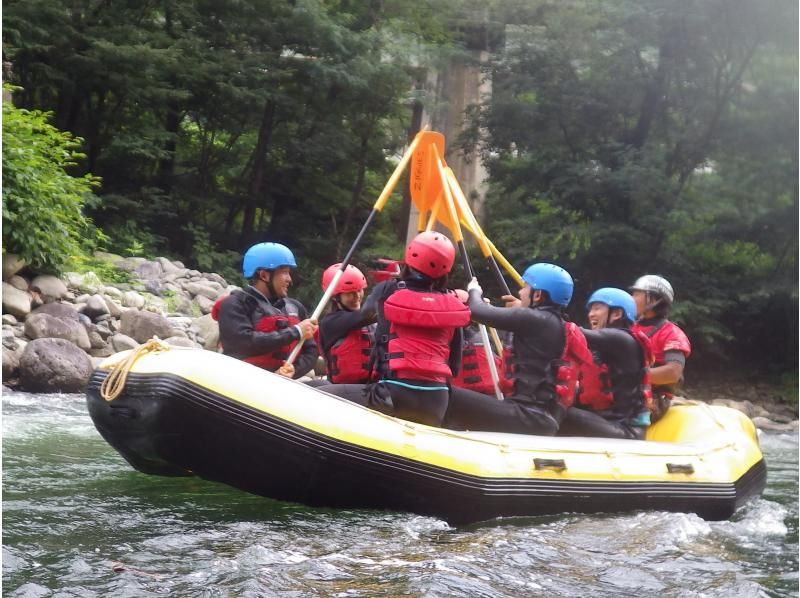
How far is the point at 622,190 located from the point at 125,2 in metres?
8.08

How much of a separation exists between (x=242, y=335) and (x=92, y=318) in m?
6.46

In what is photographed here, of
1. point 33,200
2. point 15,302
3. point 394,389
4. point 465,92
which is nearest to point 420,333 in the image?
point 394,389

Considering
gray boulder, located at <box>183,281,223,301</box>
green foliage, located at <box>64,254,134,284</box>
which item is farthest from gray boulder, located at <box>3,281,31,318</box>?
gray boulder, located at <box>183,281,223,301</box>

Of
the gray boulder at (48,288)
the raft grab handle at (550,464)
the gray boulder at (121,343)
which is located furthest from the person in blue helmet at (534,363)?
the gray boulder at (48,288)

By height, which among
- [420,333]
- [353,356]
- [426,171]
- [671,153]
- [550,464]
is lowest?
[550,464]

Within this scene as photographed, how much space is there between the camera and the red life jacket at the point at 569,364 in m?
5.53

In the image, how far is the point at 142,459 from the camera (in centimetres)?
494

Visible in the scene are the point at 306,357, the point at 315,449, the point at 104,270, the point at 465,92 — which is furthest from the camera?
the point at 465,92

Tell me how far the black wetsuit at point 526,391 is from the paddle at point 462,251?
15cm

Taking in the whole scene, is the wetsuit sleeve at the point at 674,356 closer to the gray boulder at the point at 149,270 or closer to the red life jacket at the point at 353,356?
the red life jacket at the point at 353,356

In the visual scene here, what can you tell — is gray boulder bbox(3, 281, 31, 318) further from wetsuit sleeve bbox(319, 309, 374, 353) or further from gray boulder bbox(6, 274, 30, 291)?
wetsuit sleeve bbox(319, 309, 374, 353)

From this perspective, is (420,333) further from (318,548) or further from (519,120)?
(519,120)

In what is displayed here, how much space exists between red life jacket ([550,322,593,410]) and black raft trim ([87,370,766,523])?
0.68 m

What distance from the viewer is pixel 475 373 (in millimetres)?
6094
